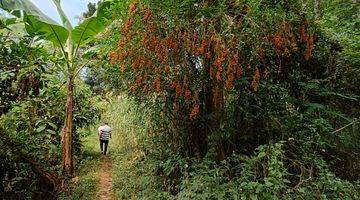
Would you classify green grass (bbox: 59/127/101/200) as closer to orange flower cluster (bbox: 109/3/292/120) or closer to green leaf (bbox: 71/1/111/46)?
green leaf (bbox: 71/1/111/46)

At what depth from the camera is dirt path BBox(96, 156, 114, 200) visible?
7595mm

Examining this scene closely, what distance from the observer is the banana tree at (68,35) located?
6.79 meters

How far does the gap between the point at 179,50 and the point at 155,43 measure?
0.41 m

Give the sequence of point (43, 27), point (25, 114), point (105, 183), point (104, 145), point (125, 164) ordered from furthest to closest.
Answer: point (104, 145) → point (125, 164) → point (105, 183) → point (25, 114) → point (43, 27)

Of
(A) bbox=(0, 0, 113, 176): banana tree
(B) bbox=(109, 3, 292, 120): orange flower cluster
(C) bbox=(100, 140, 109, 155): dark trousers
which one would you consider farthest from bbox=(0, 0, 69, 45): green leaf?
(C) bbox=(100, 140, 109, 155): dark trousers

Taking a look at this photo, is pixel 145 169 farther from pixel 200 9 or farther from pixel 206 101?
pixel 200 9

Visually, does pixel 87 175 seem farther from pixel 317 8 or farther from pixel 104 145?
pixel 317 8

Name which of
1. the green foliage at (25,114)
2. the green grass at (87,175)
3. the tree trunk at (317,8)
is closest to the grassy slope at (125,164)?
the green grass at (87,175)

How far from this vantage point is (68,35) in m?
7.13

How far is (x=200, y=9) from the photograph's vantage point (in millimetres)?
4492

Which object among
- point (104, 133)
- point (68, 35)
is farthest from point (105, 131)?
point (68, 35)

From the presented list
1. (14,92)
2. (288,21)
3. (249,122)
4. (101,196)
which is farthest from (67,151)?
(288,21)

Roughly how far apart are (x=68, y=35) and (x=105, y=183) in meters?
3.59

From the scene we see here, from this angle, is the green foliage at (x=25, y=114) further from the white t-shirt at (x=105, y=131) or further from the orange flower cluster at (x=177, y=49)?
the white t-shirt at (x=105, y=131)
